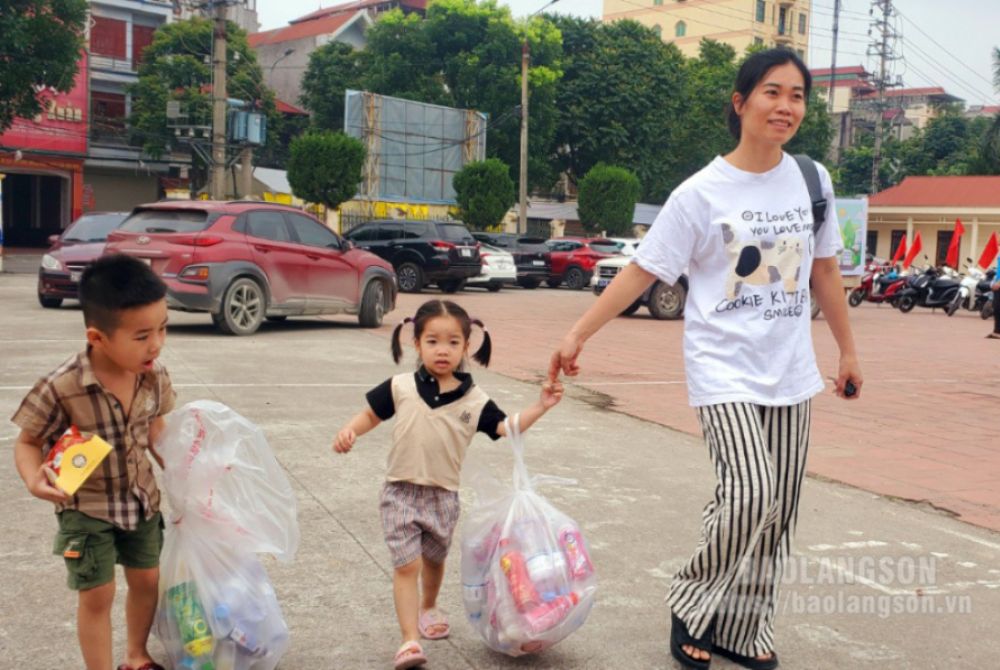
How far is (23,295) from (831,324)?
17.6 meters

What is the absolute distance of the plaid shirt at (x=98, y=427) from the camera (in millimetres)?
2766

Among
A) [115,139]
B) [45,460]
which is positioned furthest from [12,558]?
[115,139]

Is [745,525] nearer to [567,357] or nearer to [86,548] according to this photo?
[567,357]

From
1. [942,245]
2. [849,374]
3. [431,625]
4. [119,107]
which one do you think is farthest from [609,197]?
[431,625]

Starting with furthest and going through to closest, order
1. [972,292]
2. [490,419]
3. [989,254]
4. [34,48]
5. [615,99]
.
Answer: [615,99] < [989,254] < [972,292] < [34,48] < [490,419]

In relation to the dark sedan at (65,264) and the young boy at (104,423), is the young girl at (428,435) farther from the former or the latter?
the dark sedan at (65,264)

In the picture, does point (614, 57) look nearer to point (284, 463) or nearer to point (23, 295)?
point (23, 295)

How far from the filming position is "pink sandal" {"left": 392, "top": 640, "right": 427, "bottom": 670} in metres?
3.14

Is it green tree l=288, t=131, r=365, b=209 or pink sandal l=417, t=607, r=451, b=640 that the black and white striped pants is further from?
green tree l=288, t=131, r=365, b=209

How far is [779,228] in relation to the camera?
3.28m

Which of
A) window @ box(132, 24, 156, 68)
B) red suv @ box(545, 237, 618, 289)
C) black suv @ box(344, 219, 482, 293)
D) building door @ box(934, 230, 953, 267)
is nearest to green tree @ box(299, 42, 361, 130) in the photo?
window @ box(132, 24, 156, 68)

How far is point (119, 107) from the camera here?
43.7m

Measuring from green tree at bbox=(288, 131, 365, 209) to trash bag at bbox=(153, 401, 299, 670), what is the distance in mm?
30589

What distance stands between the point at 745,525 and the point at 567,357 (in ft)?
2.31
